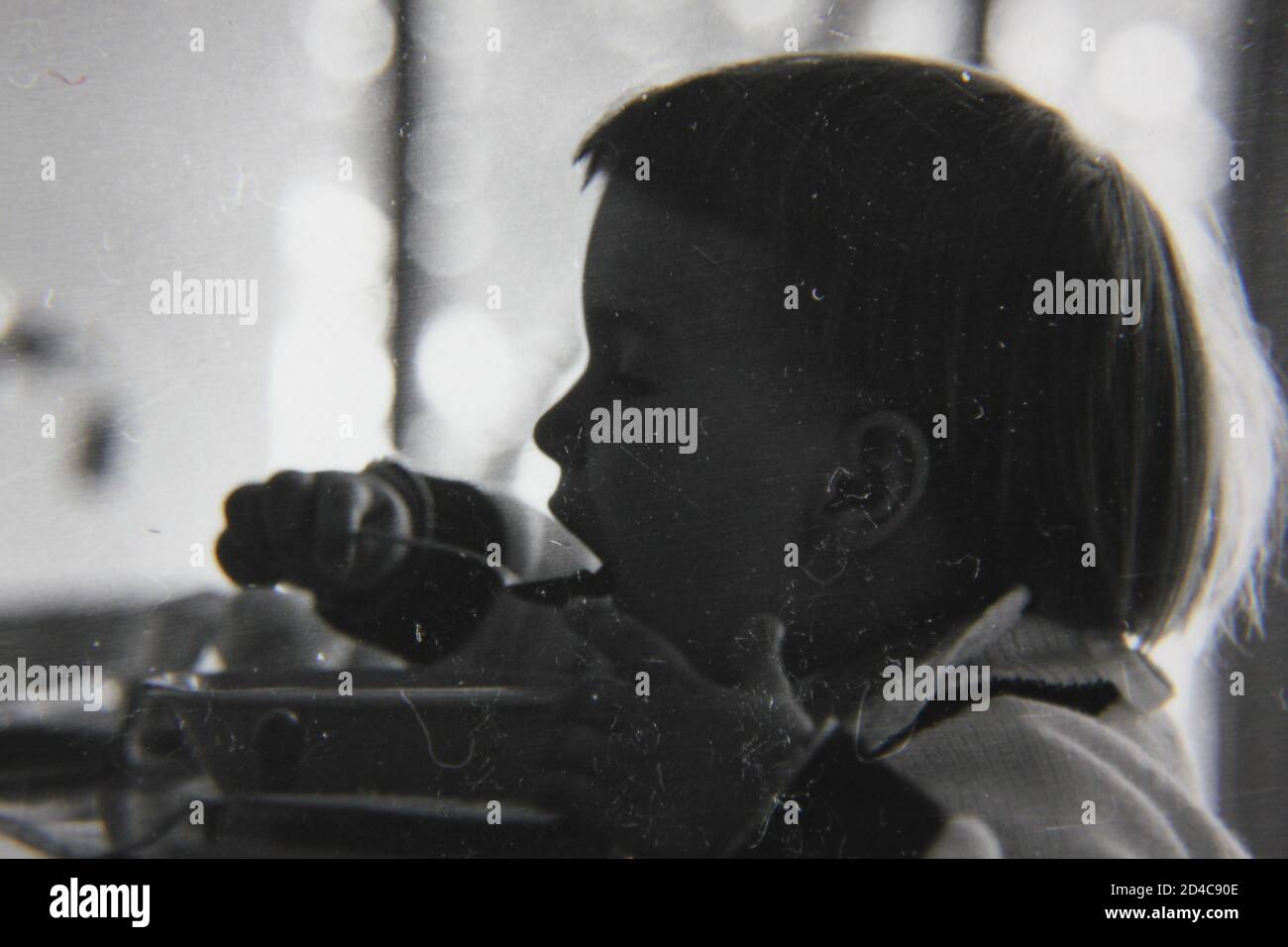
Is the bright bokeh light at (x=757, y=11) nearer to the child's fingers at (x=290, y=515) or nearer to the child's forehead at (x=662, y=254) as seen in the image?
the child's forehead at (x=662, y=254)

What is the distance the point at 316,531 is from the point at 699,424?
0.36 metres

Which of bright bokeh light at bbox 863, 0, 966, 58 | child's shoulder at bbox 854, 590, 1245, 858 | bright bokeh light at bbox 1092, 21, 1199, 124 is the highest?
bright bokeh light at bbox 863, 0, 966, 58

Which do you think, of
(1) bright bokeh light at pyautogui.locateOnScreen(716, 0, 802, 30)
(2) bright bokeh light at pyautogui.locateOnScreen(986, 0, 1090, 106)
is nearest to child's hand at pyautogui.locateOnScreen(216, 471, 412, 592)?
(1) bright bokeh light at pyautogui.locateOnScreen(716, 0, 802, 30)

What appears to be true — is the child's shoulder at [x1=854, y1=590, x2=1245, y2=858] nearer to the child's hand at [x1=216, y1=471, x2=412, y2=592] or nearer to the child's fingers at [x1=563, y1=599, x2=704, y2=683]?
the child's fingers at [x1=563, y1=599, x2=704, y2=683]

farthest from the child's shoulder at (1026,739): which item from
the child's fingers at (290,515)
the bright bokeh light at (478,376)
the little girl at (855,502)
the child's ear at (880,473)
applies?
the child's fingers at (290,515)

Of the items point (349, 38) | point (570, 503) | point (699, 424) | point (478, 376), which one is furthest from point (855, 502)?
point (349, 38)

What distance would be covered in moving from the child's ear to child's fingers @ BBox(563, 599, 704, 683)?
189 millimetres

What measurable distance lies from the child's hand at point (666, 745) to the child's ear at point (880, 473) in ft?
0.39

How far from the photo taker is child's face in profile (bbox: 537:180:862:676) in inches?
28.3

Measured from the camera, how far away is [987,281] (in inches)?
28.0

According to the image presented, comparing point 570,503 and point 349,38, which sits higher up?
point 349,38

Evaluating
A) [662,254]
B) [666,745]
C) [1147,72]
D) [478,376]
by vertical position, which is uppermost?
[1147,72]

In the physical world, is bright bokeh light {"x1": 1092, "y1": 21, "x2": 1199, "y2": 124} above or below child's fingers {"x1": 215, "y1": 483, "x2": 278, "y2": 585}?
above

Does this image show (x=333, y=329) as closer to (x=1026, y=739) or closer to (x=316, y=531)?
(x=316, y=531)
